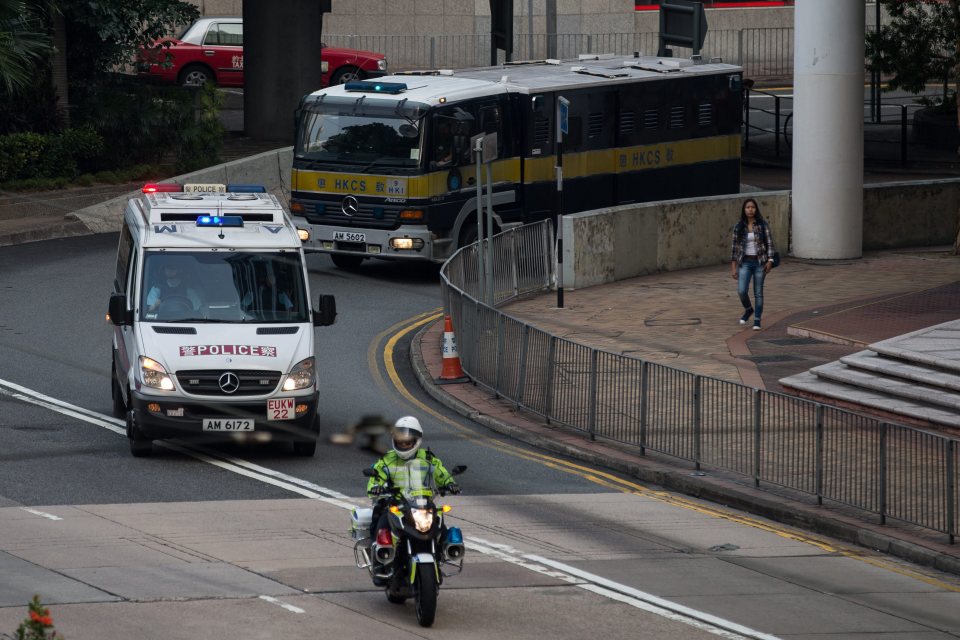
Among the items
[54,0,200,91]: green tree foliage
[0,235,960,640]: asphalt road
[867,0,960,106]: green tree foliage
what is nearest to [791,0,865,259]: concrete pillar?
[867,0,960,106]: green tree foliage

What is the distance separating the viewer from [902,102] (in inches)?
2021

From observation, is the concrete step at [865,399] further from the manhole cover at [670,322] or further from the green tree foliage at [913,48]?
the green tree foliage at [913,48]

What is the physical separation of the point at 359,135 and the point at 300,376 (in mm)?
10576

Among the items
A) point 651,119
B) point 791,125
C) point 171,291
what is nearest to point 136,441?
point 171,291

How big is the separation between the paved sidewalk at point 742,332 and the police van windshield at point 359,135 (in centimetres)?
319

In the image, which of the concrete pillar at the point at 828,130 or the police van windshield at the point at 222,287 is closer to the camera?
the police van windshield at the point at 222,287

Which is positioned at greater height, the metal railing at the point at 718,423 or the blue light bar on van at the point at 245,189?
the blue light bar on van at the point at 245,189

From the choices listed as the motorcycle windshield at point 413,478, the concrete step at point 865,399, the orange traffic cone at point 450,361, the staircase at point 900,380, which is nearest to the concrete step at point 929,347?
the staircase at point 900,380

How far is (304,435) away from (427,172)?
10063mm

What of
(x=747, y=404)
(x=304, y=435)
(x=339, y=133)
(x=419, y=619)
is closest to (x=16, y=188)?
(x=339, y=133)

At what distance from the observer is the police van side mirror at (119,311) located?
631 inches

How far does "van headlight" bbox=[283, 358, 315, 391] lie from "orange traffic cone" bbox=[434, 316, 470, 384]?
3980 millimetres

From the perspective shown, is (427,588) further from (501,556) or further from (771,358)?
(771,358)

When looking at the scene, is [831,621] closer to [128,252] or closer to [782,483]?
[782,483]
